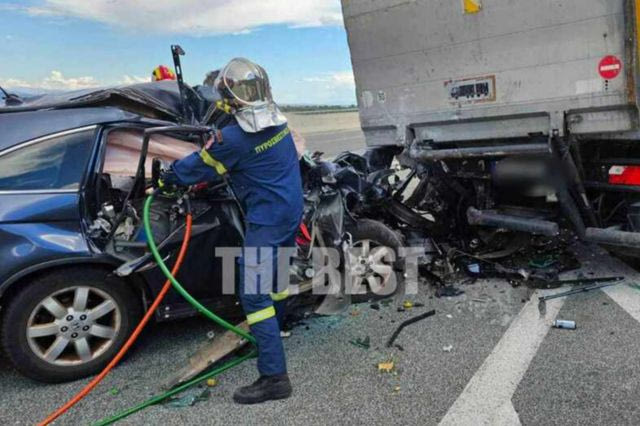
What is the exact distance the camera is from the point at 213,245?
3.65 meters

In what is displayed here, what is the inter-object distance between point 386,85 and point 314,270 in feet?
6.39

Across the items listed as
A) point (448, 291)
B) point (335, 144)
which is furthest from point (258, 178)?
point (335, 144)

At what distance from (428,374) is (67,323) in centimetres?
218

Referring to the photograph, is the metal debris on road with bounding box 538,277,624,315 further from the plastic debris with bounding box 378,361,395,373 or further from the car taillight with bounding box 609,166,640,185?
the plastic debris with bounding box 378,361,395,373

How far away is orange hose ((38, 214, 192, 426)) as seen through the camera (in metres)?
2.89

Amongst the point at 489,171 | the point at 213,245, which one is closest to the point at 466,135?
the point at 489,171

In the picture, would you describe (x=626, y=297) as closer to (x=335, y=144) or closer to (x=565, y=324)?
(x=565, y=324)

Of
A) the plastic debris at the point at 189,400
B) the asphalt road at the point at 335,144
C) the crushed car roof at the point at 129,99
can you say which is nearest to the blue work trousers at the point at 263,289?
the plastic debris at the point at 189,400

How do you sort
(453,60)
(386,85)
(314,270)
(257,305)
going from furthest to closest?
(386,85), (453,60), (314,270), (257,305)

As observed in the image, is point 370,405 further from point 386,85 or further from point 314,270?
point 386,85

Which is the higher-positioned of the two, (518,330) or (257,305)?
(257,305)

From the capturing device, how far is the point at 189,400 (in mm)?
3102

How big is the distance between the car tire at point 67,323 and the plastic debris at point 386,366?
1594mm

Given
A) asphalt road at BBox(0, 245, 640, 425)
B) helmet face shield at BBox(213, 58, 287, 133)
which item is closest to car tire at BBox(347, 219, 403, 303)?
asphalt road at BBox(0, 245, 640, 425)
